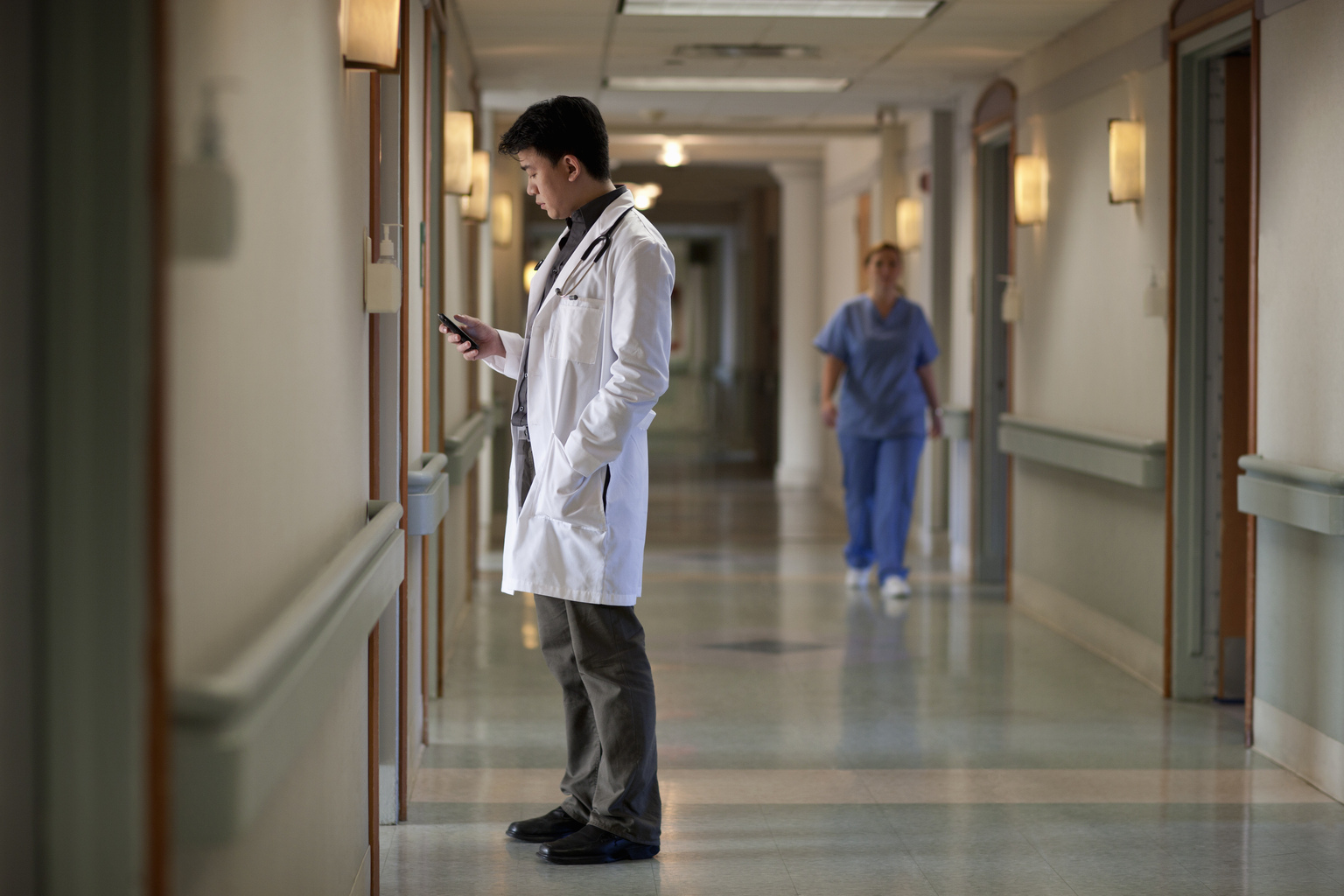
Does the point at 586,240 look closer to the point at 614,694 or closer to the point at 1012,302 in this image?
the point at 614,694

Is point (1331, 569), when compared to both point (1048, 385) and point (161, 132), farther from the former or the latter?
point (161, 132)

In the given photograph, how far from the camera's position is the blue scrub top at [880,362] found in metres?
6.45

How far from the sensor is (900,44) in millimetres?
6164

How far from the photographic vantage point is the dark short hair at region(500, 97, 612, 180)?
2902mm

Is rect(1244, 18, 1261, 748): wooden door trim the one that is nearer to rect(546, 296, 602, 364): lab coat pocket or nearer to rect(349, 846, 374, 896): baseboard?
rect(546, 296, 602, 364): lab coat pocket

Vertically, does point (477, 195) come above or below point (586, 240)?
above

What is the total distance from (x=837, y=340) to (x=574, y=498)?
387 cm

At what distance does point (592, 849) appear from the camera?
3.02 m

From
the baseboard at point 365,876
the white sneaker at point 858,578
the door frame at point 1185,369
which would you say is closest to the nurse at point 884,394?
the white sneaker at point 858,578

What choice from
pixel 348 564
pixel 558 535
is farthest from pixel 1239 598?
pixel 348 564

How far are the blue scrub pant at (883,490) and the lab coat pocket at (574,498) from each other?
3.80 m

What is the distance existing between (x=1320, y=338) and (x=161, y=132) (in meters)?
3.25

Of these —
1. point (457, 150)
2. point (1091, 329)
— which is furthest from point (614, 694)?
point (1091, 329)

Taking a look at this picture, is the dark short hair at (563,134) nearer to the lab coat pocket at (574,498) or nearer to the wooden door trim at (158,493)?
the lab coat pocket at (574,498)
